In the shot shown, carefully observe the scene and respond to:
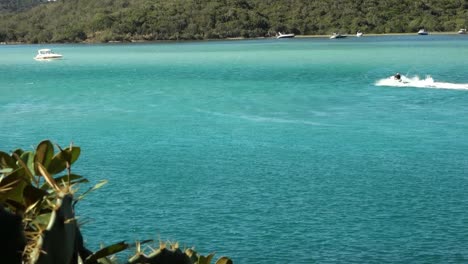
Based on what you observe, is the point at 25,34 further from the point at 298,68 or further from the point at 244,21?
the point at 298,68

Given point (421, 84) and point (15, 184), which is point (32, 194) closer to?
point (15, 184)

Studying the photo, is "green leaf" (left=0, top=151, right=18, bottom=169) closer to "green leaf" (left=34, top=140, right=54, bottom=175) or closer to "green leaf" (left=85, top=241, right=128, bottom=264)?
"green leaf" (left=34, top=140, right=54, bottom=175)

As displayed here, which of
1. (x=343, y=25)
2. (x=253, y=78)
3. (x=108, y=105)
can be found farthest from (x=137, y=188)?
(x=343, y=25)

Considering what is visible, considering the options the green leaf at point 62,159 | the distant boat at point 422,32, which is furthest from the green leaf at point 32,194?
the distant boat at point 422,32

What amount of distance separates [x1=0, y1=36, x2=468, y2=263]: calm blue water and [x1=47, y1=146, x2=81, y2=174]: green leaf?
0.50 feet

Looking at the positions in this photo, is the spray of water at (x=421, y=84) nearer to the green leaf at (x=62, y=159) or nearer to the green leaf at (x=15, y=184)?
the green leaf at (x=62, y=159)

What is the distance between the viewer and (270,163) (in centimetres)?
Answer: 1652

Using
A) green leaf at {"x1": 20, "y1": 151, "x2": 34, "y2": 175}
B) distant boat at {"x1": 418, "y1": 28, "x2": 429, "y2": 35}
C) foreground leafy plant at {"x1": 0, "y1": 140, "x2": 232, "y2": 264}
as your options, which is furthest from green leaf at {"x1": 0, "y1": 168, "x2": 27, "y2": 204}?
distant boat at {"x1": 418, "y1": 28, "x2": 429, "y2": 35}

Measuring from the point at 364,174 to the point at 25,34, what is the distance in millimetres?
110186

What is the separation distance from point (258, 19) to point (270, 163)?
89987 millimetres

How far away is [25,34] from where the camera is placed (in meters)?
118

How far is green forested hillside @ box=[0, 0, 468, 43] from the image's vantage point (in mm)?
100438

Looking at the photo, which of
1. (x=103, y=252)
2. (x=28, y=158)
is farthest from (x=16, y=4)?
(x=103, y=252)

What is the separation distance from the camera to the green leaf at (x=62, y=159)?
5.12 feet
